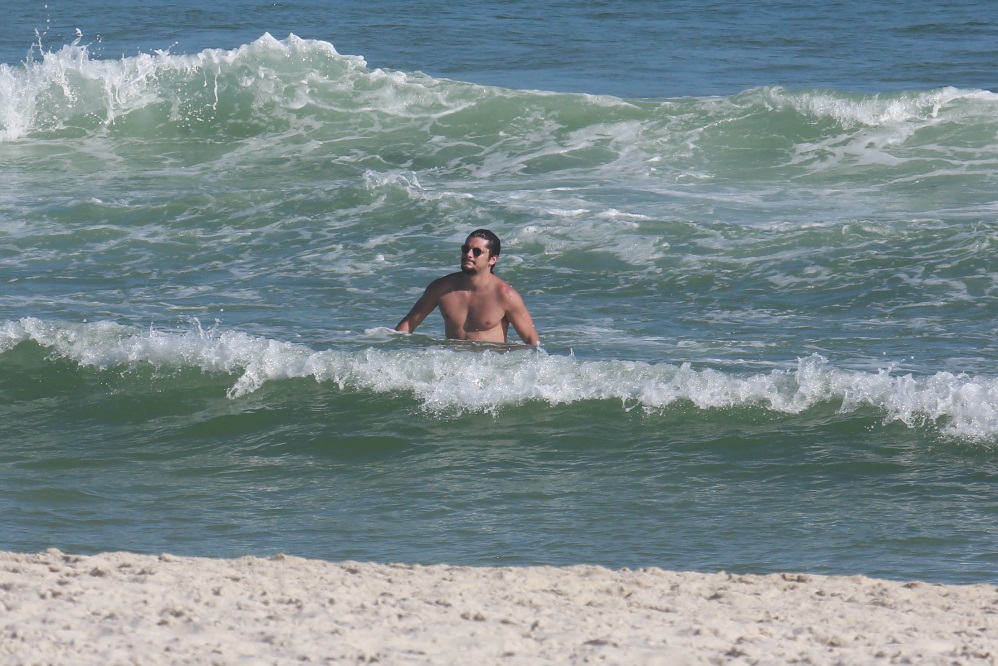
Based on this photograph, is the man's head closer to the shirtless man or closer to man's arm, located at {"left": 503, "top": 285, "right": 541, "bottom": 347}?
the shirtless man

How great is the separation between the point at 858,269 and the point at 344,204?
16.5 feet

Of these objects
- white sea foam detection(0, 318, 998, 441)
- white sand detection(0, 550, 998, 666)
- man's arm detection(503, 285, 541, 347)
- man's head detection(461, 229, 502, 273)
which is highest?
man's head detection(461, 229, 502, 273)

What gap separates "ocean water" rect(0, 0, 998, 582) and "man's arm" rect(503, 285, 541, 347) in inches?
6.4

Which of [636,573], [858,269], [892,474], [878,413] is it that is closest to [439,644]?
[636,573]

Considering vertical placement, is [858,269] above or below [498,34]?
below

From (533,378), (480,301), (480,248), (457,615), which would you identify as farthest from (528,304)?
(457,615)

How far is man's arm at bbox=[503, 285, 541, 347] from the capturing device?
9.12 m

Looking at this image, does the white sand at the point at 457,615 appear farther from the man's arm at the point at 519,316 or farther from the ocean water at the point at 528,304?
the man's arm at the point at 519,316

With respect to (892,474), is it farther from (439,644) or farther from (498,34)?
(498,34)

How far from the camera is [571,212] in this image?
13.1 meters

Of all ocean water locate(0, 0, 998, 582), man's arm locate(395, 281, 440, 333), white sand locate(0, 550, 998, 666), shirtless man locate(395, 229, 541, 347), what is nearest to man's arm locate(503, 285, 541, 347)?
shirtless man locate(395, 229, 541, 347)

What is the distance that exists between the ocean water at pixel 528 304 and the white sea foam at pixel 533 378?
0.9 inches

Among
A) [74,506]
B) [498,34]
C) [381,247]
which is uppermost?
[498,34]

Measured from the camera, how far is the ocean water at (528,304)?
6.67 meters
